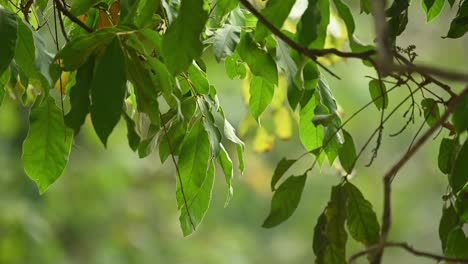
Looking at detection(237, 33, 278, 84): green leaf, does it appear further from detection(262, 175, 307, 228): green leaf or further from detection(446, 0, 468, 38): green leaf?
detection(446, 0, 468, 38): green leaf

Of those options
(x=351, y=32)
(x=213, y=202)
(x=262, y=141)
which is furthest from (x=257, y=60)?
(x=213, y=202)

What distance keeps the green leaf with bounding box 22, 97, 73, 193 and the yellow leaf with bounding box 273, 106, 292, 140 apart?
3.35 ft

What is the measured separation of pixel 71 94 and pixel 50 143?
0.19 metres

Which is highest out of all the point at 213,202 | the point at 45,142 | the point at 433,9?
the point at 433,9

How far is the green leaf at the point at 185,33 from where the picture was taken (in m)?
0.86

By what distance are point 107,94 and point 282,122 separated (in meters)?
1.24

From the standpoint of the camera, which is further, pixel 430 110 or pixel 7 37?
pixel 430 110

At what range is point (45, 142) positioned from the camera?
3.50ft

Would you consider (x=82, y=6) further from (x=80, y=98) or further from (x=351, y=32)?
(x=351, y=32)

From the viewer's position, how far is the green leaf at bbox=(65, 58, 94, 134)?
0.88 m

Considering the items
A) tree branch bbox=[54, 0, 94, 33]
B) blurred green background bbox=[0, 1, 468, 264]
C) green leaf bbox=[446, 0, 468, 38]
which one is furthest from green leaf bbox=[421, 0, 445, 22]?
blurred green background bbox=[0, 1, 468, 264]

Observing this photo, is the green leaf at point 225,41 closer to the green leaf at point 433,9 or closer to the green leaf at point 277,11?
the green leaf at point 277,11

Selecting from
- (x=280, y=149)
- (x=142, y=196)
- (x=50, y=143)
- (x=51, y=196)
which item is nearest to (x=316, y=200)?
(x=280, y=149)

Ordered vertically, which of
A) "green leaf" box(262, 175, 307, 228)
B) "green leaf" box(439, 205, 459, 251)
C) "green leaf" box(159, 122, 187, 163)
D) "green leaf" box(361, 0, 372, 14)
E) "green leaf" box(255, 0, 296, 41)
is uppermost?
"green leaf" box(255, 0, 296, 41)
